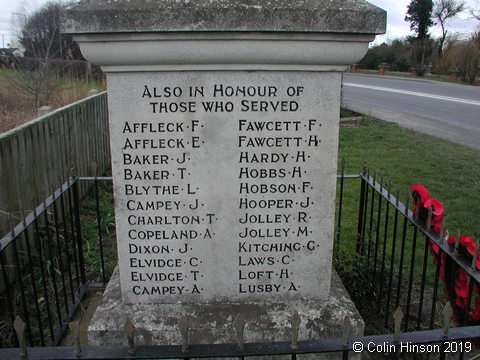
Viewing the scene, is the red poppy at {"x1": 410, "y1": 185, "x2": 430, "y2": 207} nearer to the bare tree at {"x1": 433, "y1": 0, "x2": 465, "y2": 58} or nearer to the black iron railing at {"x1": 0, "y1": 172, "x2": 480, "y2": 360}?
the black iron railing at {"x1": 0, "y1": 172, "x2": 480, "y2": 360}

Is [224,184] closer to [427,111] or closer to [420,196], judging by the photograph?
[420,196]

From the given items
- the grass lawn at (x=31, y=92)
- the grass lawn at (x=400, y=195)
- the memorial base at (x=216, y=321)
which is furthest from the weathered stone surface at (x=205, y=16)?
the grass lawn at (x=31, y=92)

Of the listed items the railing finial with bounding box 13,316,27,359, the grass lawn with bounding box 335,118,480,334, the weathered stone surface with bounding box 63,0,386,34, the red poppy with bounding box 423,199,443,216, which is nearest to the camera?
the railing finial with bounding box 13,316,27,359

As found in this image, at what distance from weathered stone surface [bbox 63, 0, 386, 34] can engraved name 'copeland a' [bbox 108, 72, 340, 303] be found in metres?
0.26

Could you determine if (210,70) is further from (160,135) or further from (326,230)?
(326,230)

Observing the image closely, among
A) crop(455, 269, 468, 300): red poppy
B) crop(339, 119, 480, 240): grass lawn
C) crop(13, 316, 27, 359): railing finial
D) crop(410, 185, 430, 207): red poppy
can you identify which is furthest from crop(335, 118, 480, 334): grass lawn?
crop(13, 316, 27, 359): railing finial

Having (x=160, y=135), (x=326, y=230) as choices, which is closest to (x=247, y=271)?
(x=326, y=230)

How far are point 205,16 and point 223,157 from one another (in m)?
0.68

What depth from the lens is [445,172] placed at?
23.5 feet

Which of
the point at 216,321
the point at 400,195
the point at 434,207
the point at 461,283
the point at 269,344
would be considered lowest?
the point at 400,195

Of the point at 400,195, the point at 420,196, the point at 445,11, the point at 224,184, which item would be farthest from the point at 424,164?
the point at 445,11

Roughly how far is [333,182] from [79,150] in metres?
4.80

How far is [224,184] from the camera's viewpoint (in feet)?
7.76

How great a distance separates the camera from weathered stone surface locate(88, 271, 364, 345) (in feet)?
7.72
